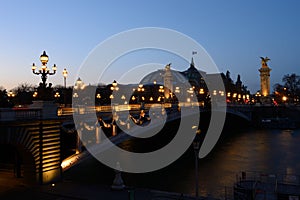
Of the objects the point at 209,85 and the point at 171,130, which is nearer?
the point at 171,130

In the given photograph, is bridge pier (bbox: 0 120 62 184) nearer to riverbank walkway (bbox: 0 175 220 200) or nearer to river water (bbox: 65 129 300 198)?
riverbank walkway (bbox: 0 175 220 200)

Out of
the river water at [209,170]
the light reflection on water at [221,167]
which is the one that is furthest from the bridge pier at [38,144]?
the light reflection on water at [221,167]

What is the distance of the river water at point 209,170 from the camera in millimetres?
22719

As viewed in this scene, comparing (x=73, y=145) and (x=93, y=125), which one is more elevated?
(x=93, y=125)

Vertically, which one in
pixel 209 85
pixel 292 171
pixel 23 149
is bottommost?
pixel 292 171

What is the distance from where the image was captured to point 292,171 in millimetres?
26703

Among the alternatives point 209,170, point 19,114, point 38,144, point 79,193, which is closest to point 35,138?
point 38,144

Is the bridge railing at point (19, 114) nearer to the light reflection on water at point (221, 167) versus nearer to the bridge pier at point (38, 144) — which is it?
the bridge pier at point (38, 144)

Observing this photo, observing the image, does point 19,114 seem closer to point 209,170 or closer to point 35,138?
point 35,138

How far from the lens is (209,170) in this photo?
27.5m

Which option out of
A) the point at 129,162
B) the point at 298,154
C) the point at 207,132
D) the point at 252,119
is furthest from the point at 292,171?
the point at 252,119

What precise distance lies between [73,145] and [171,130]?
1647cm

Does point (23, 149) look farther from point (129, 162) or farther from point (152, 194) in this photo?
point (129, 162)

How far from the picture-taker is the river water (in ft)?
74.5
